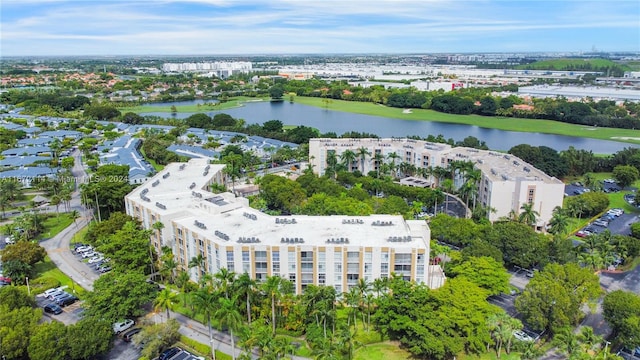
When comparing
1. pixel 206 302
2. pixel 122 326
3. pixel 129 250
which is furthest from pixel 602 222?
pixel 122 326

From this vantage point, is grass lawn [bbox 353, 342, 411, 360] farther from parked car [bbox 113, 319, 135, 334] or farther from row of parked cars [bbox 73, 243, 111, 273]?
row of parked cars [bbox 73, 243, 111, 273]

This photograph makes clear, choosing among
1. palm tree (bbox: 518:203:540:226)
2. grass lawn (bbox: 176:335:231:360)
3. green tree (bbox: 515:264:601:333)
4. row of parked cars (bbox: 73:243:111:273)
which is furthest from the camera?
palm tree (bbox: 518:203:540:226)

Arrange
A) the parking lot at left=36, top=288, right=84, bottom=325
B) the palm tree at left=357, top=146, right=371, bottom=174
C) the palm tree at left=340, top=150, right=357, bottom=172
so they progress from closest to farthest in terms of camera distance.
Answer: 1. the parking lot at left=36, top=288, right=84, bottom=325
2. the palm tree at left=340, top=150, right=357, bottom=172
3. the palm tree at left=357, top=146, right=371, bottom=174

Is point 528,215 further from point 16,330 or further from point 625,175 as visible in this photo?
point 16,330

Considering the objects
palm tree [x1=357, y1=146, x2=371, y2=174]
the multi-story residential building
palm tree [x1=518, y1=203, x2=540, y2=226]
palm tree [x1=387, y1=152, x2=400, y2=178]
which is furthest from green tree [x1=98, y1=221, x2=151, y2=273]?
palm tree [x1=387, y1=152, x2=400, y2=178]

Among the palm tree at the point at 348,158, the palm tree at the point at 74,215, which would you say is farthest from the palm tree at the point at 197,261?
the palm tree at the point at 348,158
